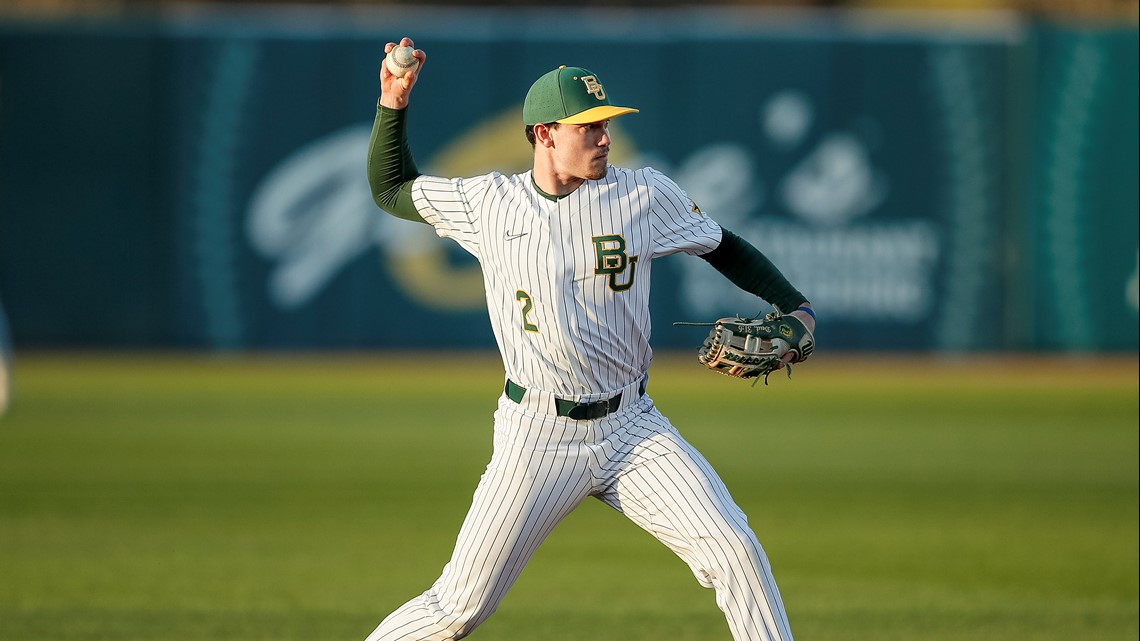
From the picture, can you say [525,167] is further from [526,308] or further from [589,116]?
[589,116]

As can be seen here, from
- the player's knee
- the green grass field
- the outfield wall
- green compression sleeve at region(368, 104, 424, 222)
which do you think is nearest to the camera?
the player's knee

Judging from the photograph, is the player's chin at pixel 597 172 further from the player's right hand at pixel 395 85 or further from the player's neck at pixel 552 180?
the player's right hand at pixel 395 85

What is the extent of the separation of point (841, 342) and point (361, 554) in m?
12.9

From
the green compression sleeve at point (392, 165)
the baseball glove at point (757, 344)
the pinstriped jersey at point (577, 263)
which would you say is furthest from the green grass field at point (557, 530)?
the green compression sleeve at point (392, 165)

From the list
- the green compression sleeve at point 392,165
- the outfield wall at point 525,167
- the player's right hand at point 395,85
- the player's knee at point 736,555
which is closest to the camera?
the player's knee at point 736,555

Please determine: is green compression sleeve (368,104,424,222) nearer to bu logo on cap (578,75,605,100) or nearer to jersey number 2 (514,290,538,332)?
jersey number 2 (514,290,538,332)

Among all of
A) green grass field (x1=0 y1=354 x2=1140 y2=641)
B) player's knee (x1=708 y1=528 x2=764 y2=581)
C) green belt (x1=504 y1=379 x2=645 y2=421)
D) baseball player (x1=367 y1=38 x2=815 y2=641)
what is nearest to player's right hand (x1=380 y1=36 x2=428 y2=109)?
baseball player (x1=367 y1=38 x2=815 y2=641)

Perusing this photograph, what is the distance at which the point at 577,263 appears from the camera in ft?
17.1

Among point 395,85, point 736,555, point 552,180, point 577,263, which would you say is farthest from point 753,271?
point 395,85

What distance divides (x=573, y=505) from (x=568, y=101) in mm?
1377

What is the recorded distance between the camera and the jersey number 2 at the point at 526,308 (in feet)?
17.3

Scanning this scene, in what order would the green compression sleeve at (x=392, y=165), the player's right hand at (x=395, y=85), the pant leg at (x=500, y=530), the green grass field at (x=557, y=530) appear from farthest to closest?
the green grass field at (x=557, y=530) → the green compression sleeve at (x=392, y=165) → the player's right hand at (x=395, y=85) → the pant leg at (x=500, y=530)

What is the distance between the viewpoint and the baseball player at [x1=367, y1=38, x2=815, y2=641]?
515 centimetres

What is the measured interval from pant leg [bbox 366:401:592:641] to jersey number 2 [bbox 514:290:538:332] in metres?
0.31
